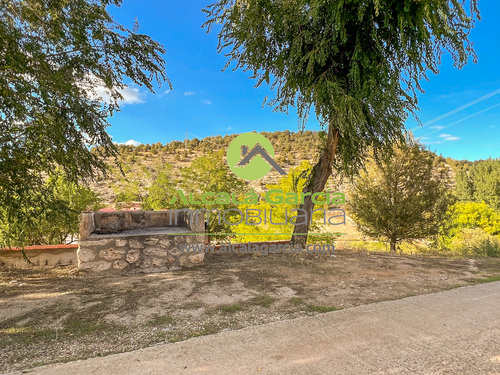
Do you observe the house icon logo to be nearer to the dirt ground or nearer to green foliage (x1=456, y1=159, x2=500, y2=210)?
the dirt ground

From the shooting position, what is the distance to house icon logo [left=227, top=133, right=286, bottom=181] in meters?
11.9

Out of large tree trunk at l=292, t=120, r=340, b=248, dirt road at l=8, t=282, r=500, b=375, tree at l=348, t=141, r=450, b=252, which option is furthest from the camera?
tree at l=348, t=141, r=450, b=252

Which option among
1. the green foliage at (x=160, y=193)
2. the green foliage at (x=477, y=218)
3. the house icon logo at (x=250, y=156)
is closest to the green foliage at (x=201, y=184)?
the green foliage at (x=160, y=193)

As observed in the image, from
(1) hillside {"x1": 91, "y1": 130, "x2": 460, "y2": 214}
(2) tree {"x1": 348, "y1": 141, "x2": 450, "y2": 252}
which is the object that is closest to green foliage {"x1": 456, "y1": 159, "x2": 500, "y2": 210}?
(1) hillside {"x1": 91, "y1": 130, "x2": 460, "y2": 214}

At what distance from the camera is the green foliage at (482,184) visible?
27.1 metres

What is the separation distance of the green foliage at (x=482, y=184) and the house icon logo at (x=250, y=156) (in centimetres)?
2560

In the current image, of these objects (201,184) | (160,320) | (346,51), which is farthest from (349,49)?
(201,184)

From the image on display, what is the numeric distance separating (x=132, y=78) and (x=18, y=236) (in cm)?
502

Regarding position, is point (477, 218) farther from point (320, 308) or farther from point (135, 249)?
point (135, 249)

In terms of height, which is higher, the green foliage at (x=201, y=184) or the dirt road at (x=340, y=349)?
the green foliage at (x=201, y=184)

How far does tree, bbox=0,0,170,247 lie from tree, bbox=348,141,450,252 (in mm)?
9506

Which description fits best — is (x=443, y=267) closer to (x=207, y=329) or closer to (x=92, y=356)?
(x=207, y=329)

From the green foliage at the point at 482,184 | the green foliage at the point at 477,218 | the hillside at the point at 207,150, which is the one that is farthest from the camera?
the hillside at the point at 207,150

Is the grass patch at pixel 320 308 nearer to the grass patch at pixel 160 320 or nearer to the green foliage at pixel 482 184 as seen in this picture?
the grass patch at pixel 160 320
